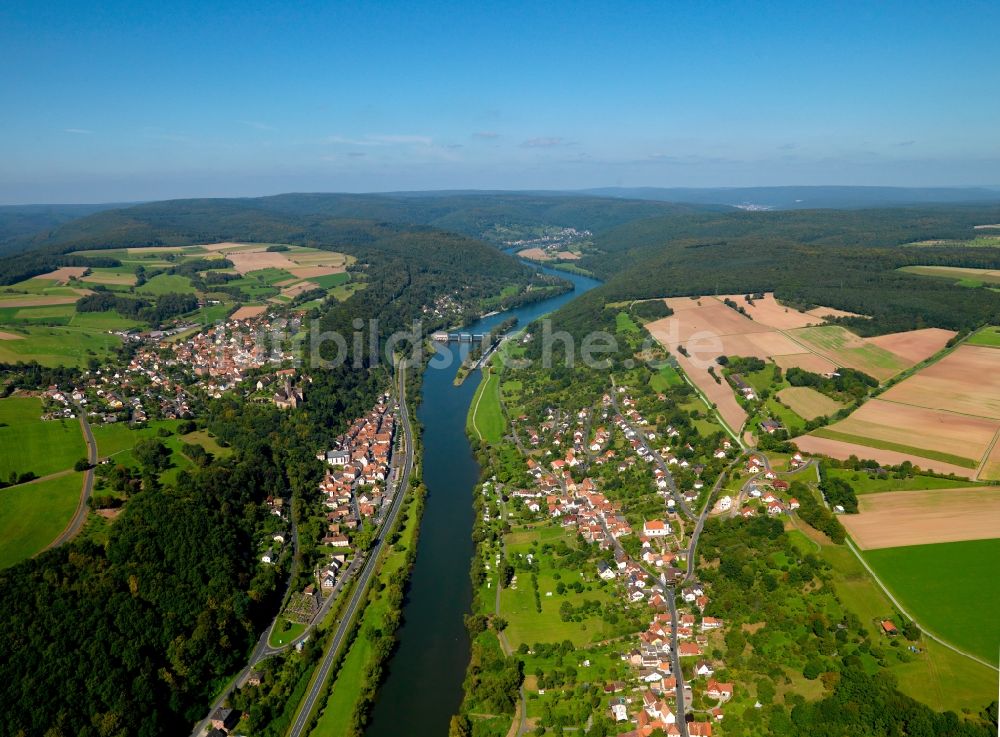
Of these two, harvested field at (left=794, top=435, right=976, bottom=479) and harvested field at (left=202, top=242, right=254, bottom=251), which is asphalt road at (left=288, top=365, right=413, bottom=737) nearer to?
harvested field at (left=794, top=435, right=976, bottom=479)

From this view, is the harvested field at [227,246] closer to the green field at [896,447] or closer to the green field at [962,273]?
the green field at [962,273]

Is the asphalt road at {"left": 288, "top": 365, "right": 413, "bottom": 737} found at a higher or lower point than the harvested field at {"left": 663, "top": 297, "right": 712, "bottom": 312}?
lower

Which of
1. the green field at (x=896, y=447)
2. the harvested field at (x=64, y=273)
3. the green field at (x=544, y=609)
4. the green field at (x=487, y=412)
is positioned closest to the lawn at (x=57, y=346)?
the harvested field at (x=64, y=273)

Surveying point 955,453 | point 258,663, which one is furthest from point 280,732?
point 955,453

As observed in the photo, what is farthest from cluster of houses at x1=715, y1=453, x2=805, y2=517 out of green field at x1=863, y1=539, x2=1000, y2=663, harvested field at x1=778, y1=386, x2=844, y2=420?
harvested field at x1=778, y1=386, x2=844, y2=420

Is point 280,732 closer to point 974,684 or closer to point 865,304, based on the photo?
point 974,684

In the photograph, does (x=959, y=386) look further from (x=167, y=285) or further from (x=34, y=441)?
(x=167, y=285)

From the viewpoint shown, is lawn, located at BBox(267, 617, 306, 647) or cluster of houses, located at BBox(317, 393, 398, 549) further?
cluster of houses, located at BBox(317, 393, 398, 549)

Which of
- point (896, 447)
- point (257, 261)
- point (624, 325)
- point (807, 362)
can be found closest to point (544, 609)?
point (896, 447)
